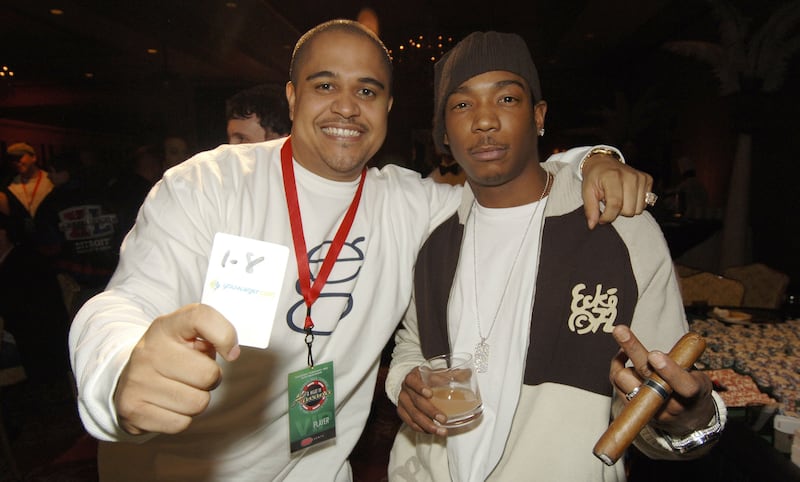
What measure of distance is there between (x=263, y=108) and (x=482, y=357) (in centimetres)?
206

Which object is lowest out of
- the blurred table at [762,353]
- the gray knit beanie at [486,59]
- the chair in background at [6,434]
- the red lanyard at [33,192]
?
the chair in background at [6,434]

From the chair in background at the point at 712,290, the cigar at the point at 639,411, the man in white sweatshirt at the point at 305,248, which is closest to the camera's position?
the cigar at the point at 639,411

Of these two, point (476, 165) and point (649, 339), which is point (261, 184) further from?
point (649, 339)

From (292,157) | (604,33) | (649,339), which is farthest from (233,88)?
(649,339)

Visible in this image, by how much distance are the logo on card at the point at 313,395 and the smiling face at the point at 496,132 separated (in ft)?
2.91

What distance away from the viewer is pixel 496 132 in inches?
67.1

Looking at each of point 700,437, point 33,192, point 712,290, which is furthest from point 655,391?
point 33,192

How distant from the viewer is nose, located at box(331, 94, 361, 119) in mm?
1689

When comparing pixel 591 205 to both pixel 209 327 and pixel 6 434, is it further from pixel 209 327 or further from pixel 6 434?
pixel 6 434

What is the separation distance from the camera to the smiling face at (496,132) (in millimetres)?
1713

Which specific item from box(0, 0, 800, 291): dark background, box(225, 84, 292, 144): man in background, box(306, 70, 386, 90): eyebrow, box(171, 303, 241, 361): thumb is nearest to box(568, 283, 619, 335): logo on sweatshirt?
box(306, 70, 386, 90): eyebrow

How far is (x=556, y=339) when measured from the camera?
1548 millimetres

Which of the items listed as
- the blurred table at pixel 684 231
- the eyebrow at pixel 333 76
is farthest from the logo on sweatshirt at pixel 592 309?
the blurred table at pixel 684 231

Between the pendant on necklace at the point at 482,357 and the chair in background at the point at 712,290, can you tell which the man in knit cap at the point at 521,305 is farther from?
the chair in background at the point at 712,290
